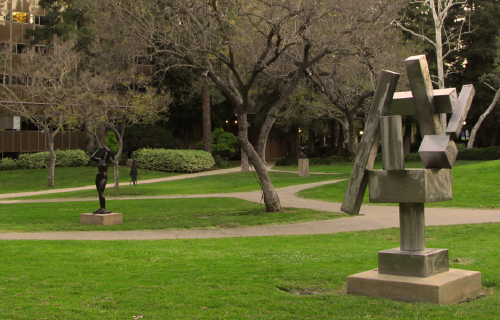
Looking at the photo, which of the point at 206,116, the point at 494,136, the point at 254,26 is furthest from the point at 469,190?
the point at 494,136

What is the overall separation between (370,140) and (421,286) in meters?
1.72

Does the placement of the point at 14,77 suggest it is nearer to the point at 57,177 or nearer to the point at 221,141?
the point at 57,177

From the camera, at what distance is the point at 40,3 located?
1565 inches

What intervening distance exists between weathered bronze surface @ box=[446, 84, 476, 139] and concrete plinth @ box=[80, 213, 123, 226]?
9919mm

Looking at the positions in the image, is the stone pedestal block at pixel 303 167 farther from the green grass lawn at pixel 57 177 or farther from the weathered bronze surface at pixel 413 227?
the weathered bronze surface at pixel 413 227

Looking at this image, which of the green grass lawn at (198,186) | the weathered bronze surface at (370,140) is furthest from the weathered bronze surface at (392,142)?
the green grass lawn at (198,186)

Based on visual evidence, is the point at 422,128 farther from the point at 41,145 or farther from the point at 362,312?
the point at 41,145

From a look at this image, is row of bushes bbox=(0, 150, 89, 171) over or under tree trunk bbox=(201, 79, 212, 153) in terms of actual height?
under

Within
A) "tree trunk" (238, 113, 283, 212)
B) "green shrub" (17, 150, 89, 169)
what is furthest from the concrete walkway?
"green shrub" (17, 150, 89, 169)

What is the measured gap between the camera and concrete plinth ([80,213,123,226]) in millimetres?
13438

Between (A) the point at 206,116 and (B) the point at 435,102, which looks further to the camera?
(A) the point at 206,116

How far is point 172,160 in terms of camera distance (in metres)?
37.9

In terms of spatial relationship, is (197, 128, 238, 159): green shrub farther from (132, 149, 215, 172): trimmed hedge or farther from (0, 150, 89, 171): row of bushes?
(0, 150, 89, 171): row of bushes

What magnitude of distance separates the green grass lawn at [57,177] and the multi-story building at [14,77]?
342 inches
